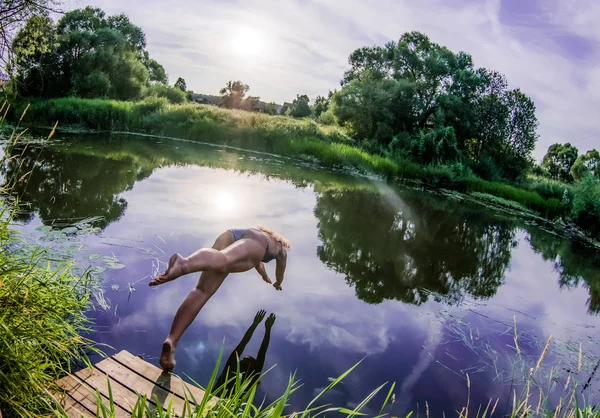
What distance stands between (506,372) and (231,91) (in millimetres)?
45722

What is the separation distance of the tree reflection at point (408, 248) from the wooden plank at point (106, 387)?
2.86 meters

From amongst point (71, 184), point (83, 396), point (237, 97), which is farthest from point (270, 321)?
point (237, 97)

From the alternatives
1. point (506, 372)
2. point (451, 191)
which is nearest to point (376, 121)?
point (451, 191)

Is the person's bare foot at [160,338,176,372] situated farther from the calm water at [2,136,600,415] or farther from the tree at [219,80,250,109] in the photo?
the tree at [219,80,250,109]

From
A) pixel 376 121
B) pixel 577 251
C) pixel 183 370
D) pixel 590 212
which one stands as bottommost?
pixel 183 370

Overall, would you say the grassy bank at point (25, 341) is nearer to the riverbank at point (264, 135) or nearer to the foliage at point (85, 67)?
the riverbank at point (264, 135)

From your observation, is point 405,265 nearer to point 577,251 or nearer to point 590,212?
point 577,251

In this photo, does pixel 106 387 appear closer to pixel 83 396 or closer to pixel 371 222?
pixel 83 396

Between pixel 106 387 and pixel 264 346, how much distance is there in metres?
1.29

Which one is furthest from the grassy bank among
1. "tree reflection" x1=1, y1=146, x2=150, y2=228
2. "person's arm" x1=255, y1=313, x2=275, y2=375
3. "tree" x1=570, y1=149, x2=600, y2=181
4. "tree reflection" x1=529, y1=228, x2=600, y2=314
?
"tree" x1=570, y1=149, x2=600, y2=181

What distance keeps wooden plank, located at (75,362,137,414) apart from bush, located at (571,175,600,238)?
48.6 ft

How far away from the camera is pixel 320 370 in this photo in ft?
9.70

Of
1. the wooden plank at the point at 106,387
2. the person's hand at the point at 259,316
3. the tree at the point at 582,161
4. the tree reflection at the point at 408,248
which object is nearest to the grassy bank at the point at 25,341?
the wooden plank at the point at 106,387

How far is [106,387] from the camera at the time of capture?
6.61 ft
